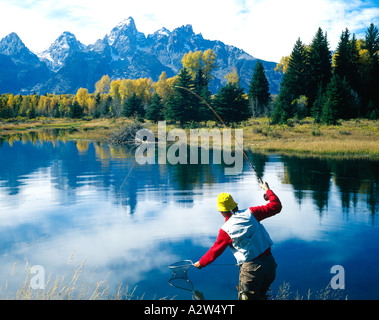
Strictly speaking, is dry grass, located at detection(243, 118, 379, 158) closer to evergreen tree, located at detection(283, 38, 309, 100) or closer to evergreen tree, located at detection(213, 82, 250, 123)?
evergreen tree, located at detection(213, 82, 250, 123)

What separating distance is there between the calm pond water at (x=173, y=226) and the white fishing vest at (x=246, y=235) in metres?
A: 2.62

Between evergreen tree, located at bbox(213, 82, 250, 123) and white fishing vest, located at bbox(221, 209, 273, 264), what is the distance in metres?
42.7

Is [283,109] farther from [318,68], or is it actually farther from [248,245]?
[248,245]

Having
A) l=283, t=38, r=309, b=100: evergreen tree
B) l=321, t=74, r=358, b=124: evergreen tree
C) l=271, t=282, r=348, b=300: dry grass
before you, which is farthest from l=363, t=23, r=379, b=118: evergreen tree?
l=271, t=282, r=348, b=300: dry grass

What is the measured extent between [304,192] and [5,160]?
81.8 feet

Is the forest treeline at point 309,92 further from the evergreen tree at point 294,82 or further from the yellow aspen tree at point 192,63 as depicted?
the yellow aspen tree at point 192,63

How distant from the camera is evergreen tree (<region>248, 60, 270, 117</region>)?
58.6 m

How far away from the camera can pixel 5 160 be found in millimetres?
28812

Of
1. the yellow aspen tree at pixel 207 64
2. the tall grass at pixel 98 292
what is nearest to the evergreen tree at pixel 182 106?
the yellow aspen tree at pixel 207 64

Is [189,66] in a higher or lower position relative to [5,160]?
higher

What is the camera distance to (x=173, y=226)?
1160 centimetres

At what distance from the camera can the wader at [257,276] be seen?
15.9 ft

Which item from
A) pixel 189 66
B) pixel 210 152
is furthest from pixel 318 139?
pixel 189 66

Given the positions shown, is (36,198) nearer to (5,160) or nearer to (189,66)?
(5,160)
